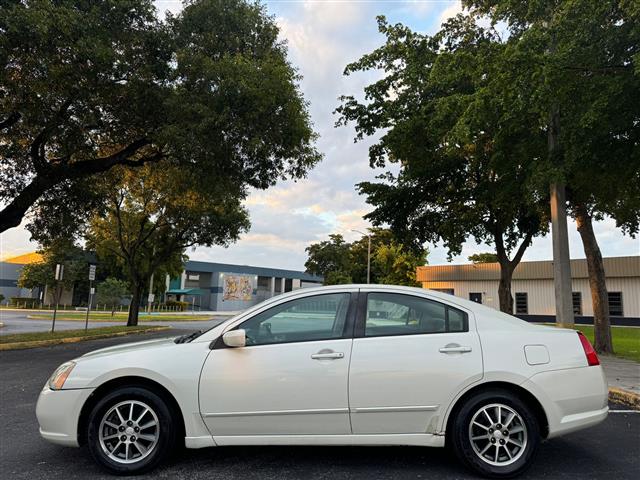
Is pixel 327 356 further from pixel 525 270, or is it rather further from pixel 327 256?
pixel 327 256

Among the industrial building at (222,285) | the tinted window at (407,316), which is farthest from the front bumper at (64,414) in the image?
the industrial building at (222,285)

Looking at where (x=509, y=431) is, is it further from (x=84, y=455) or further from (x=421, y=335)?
(x=84, y=455)

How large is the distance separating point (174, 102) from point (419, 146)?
709 cm

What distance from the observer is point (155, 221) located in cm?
2541

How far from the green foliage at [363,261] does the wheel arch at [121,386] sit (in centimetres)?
1724

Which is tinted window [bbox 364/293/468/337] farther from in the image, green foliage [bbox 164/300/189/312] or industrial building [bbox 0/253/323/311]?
green foliage [bbox 164/300/189/312]

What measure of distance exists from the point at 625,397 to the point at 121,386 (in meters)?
7.26

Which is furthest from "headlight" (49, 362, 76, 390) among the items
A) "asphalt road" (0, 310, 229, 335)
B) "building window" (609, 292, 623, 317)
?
"building window" (609, 292, 623, 317)

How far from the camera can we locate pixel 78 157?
15.6 metres

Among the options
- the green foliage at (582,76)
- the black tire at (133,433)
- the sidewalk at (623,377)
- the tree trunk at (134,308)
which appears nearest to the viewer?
the black tire at (133,433)

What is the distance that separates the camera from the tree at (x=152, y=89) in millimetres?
10203

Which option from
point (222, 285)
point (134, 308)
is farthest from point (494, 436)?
point (222, 285)

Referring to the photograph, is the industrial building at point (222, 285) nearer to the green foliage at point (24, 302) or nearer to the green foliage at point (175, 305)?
the green foliage at point (175, 305)

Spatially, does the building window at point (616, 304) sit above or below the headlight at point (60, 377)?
above
